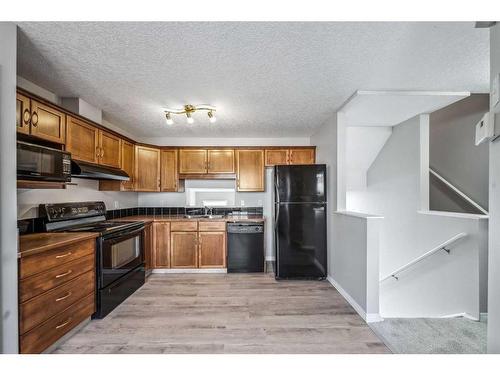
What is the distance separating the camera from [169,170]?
4.15 m

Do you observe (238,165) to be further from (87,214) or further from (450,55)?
(450,55)

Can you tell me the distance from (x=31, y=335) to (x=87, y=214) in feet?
5.25

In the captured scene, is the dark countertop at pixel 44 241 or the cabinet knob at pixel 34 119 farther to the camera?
the cabinet knob at pixel 34 119

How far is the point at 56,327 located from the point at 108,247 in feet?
2.60

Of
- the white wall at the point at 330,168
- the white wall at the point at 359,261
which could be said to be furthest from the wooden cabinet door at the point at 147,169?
the white wall at the point at 359,261

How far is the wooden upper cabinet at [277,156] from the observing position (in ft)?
13.9

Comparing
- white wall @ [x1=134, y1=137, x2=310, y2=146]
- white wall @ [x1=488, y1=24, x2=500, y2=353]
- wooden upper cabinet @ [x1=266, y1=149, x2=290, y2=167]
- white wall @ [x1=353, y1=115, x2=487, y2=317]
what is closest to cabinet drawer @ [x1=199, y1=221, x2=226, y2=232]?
wooden upper cabinet @ [x1=266, y1=149, x2=290, y2=167]

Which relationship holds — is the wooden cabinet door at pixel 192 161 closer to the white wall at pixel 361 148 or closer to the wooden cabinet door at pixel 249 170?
the wooden cabinet door at pixel 249 170

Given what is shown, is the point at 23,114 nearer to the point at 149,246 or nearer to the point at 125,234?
the point at 125,234

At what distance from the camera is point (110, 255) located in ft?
8.23

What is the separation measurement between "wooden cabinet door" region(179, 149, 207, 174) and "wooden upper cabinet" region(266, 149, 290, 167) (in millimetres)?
1159

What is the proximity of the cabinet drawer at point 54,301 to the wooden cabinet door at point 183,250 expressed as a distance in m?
1.46

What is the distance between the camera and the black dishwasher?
12.2 feet

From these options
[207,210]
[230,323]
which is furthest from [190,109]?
[230,323]
